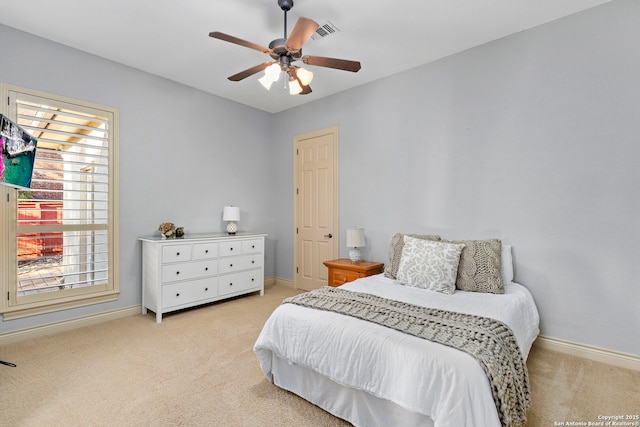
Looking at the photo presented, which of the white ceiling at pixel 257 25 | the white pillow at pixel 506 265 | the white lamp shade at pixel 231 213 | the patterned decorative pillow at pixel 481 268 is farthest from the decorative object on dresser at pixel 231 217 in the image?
the white pillow at pixel 506 265

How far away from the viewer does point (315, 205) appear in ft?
15.0

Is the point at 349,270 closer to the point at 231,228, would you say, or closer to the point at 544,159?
the point at 231,228

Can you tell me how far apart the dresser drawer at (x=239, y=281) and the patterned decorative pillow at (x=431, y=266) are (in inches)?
89.8

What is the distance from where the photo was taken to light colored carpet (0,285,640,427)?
72.6 inches

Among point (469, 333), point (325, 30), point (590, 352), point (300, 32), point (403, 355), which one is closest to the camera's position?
point (403, 355)

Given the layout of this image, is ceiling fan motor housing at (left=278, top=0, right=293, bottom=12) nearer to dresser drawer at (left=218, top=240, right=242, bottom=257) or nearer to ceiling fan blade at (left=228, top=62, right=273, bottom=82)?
ceiling fan blade at (left=228, top=62, right=273, bottom=82)

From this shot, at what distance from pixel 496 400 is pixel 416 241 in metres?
1.68

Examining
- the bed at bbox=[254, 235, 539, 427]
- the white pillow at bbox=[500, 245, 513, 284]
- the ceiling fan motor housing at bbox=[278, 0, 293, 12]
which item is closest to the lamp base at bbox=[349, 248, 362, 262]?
the bed at bbox=[254, 235, 539, 427]

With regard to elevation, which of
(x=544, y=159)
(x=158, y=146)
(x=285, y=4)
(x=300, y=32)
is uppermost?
(x=285, y=4)

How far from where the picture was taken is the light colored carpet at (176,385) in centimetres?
184

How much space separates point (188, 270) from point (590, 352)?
13.0 ft

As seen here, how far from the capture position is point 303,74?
100 inches

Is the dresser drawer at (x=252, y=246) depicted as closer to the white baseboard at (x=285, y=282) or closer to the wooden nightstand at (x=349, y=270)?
the white baseboard at (x=285, y=282)

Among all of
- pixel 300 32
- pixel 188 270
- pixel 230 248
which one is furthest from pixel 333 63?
pixel 188 270
